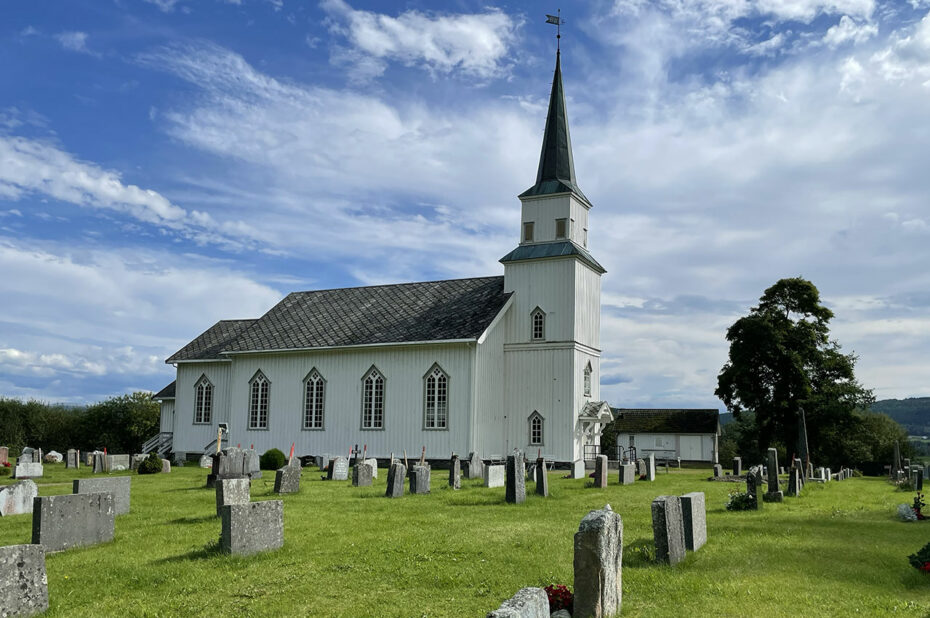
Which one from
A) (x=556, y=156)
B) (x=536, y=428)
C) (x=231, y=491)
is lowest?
(x=231, y=491)

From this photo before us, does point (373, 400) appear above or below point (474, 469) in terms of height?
above

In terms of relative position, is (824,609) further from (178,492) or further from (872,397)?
(872,397)

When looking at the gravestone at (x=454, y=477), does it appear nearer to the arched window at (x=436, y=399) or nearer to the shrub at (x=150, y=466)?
the arched window at (x=436, y=399)

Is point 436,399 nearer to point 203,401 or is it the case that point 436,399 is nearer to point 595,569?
point 203,401

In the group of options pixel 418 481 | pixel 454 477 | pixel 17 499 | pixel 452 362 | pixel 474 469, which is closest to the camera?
pixel 17 499

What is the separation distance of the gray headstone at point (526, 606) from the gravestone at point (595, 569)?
129cm

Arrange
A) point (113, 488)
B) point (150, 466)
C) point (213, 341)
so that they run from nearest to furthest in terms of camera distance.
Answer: point (113, 488) < point (150, 466) < point (213, 341)

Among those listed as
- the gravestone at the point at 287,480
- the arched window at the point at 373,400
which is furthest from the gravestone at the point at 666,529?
the arched window at the point at 373,400

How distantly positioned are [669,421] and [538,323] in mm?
23739

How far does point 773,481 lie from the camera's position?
18.0m

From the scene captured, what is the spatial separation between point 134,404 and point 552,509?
142ft

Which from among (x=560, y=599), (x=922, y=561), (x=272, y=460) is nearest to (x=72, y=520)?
(x=560, y=599)

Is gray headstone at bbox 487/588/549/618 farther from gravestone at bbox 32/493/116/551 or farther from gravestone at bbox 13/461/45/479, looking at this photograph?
gravestone at bbox 13/461/45/479

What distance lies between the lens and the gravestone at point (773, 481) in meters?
17.8
